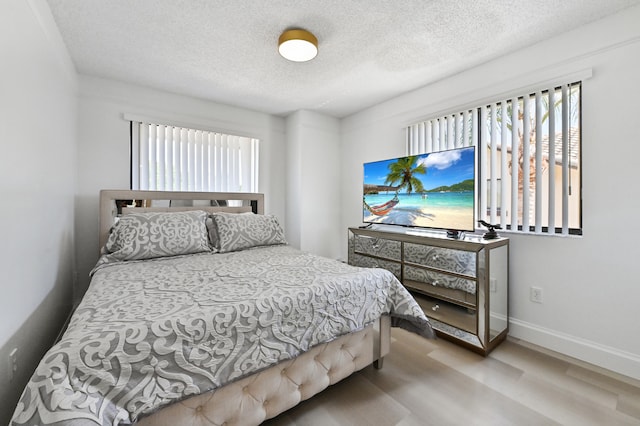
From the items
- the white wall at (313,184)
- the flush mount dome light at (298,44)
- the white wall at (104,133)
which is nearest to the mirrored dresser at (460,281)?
the white wall at (313,184)

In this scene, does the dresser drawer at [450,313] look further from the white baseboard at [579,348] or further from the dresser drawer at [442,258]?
the white baseboard at [579,348]

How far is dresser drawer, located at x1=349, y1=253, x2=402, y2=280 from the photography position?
8.87 feet

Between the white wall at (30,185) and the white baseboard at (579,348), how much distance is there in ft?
10.7

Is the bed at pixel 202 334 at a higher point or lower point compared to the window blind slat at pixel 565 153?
lower

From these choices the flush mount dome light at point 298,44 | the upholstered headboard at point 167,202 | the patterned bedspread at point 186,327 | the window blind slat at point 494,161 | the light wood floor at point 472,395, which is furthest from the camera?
the upholstered headboard at point 167,202

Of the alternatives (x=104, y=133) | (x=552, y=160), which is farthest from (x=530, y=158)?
(x=104, y=133)

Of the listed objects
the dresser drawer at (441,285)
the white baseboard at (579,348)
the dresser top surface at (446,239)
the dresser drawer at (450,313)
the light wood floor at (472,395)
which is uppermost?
the dresser top surface at (446,239)

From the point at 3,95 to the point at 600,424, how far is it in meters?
3.28

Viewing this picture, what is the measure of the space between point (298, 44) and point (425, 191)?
1.67 metres

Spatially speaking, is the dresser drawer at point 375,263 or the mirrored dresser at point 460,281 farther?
the dresser drawer at point 375,263

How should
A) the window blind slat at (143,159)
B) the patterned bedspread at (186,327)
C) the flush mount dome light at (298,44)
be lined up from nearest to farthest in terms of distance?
the patterned bedspread at (186,327)
the flush mount dome light at (298,44)
the window blind slat at (143,159)

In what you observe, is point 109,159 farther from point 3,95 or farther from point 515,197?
point 515,197

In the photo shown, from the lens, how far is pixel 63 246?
2289 mm

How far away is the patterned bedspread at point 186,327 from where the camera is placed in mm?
857
